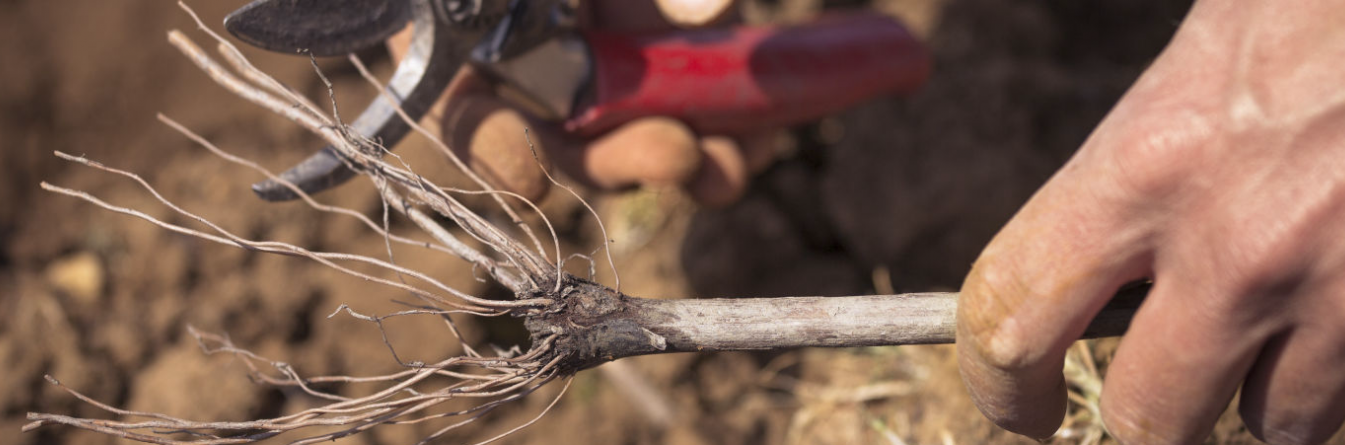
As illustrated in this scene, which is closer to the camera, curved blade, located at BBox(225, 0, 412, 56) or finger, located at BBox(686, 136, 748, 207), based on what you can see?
curved blade, located at BBox(225, 0, 412, 56)

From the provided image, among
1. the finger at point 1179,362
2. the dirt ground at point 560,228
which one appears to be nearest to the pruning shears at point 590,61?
the dirt ground at point 560,228

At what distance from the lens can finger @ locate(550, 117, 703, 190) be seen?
5.85ft

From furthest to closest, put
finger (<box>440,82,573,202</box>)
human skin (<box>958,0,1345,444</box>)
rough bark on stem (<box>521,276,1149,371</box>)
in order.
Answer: finger (<box>440,82,573,202</box>) → rough bark on stem (<box>521,276,1149,371</box>) → human skin (<box>958,0,1345,444</box>)

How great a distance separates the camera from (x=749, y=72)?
1.88m

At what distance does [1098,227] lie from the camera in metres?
1.01

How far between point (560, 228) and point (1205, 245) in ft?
6.54

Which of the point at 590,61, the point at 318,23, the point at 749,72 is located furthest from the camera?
the point at 749,72

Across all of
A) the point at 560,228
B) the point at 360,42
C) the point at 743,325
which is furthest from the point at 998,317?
the point at 560,228

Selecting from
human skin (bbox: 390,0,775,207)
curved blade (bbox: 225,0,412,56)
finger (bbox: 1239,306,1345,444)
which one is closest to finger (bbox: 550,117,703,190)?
human skin (bbox: 390,0,775,207)

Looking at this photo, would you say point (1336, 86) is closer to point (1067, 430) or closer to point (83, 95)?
point (1067, 430)

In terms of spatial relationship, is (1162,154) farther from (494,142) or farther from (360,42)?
(360,42)

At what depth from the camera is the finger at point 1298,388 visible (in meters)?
1.00

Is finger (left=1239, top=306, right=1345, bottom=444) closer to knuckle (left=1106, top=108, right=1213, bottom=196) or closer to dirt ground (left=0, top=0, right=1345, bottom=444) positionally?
knuckle (left=1106, top=108, right=1213, bottom=196)

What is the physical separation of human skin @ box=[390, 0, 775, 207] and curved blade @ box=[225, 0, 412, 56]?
25 cm
